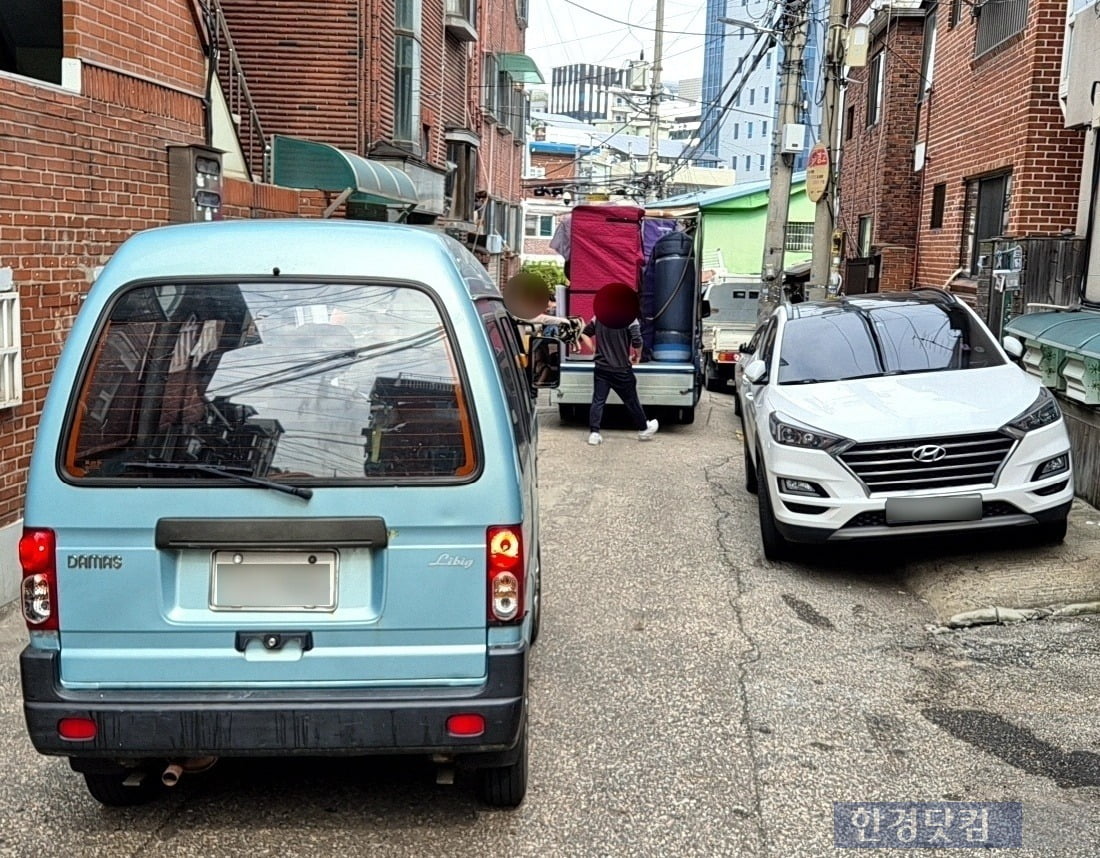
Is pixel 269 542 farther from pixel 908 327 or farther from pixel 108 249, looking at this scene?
pixel 908 327

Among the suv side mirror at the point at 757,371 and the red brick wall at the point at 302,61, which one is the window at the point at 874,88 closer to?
the red brick wall at the point at 302,61

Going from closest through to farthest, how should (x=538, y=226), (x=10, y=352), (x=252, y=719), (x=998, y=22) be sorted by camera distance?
1. (x=252, y=719)
2. (x=10, y=352)
3. (x=998, y=22)
4. (x=538, y=226)

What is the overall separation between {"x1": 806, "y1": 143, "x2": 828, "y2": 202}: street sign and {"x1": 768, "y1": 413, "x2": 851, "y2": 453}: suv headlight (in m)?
9.06

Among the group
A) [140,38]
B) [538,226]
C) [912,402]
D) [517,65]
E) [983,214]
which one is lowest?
[912,402]

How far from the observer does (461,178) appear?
24.6 m

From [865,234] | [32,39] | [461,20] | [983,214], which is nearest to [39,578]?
[32,39]

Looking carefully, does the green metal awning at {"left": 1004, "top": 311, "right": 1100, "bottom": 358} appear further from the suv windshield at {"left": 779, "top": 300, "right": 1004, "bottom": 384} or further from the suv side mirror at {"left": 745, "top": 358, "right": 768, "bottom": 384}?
the suv side mirror at {"left": 745, "top": 358, "right": 768, "bottom": 384}

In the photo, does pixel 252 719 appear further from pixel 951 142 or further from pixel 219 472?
pixel 951 142

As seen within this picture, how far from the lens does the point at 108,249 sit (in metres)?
7.66

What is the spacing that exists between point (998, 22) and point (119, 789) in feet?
42.4

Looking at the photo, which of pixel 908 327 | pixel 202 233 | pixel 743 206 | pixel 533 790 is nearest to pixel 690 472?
pixel 908 327

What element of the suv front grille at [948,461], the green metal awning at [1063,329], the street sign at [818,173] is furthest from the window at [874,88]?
the suv front grille at [948,461]

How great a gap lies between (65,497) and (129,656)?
1.75 feet

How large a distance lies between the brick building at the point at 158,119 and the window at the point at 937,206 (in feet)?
25.2
